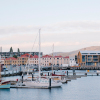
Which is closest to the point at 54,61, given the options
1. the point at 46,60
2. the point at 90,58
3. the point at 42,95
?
the point at 46,60

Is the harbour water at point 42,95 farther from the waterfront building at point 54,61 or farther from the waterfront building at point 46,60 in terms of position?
the waterfront building at point 54,61

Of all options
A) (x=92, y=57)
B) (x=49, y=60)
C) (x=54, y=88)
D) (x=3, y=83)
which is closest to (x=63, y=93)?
(x=54, y=88)

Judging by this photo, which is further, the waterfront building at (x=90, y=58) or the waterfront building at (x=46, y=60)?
the waterfront building at (x=46, y=60)

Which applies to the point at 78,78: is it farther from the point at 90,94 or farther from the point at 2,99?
the point at 2,99

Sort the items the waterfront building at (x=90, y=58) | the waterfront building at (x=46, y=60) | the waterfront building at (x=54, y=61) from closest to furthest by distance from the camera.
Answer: the waterfront building at (x=90, y=58) → the waterfront building at (x=46, y=60) → the waterfront building at (x=54, y=61)

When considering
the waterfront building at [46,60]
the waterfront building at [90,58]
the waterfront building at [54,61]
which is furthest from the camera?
the waterfront building at [54,61]

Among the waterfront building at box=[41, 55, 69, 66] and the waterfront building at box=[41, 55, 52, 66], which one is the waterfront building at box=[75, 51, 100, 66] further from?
the waterfront building at box=[41, 55, 52, 66]

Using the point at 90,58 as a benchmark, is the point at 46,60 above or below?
below

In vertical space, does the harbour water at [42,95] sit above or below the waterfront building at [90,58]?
below

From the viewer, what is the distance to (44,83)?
170ft

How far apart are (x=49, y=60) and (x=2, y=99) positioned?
140 metres

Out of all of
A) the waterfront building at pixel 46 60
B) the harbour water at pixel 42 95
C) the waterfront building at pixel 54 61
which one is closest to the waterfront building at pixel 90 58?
the waterfront building at pixel 54 61

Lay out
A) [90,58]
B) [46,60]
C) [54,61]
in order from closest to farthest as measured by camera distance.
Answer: [90,58] → [54,61] → [46,60]

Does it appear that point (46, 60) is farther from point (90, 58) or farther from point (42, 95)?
point (42, 95)
